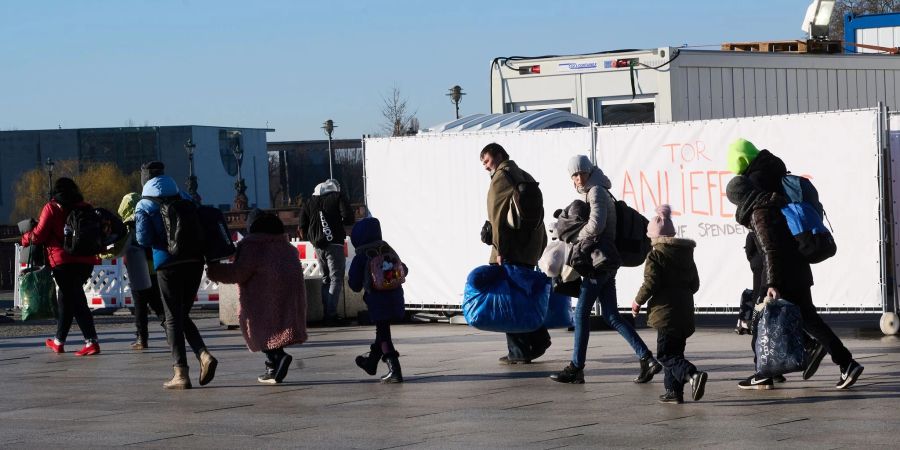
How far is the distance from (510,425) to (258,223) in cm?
328

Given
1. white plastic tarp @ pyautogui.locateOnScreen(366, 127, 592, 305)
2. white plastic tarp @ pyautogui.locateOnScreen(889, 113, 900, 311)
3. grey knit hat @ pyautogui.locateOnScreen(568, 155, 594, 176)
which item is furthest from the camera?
white plastic tarp @ pyautogui.locateOnScreen(366, 127, 592, 305)

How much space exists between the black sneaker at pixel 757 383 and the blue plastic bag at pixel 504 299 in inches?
75.6

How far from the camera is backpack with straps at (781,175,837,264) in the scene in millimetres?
9625

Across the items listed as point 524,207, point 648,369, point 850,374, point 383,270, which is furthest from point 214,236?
point 850,374

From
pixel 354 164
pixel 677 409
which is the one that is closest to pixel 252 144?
pixel 354 164

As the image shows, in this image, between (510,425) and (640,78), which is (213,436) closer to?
(510,425)

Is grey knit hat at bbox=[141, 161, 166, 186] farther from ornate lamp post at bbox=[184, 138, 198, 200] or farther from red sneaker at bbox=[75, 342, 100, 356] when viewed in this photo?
ornate lamp post at bbox=[184, 138, 198, 200]

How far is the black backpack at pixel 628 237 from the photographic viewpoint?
10.8m

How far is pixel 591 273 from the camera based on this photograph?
35.1ft

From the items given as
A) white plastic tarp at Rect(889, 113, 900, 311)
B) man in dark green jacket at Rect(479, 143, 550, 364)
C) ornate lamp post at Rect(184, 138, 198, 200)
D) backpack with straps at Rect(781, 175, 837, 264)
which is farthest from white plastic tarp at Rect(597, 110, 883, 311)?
ornate lamp post at Rect(184, 138, 198, 200)

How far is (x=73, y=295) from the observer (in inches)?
574

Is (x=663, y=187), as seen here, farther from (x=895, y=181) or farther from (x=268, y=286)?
(x=268, y=286)

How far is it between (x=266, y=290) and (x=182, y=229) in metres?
0.77

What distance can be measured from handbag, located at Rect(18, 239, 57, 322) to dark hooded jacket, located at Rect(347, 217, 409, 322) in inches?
239
